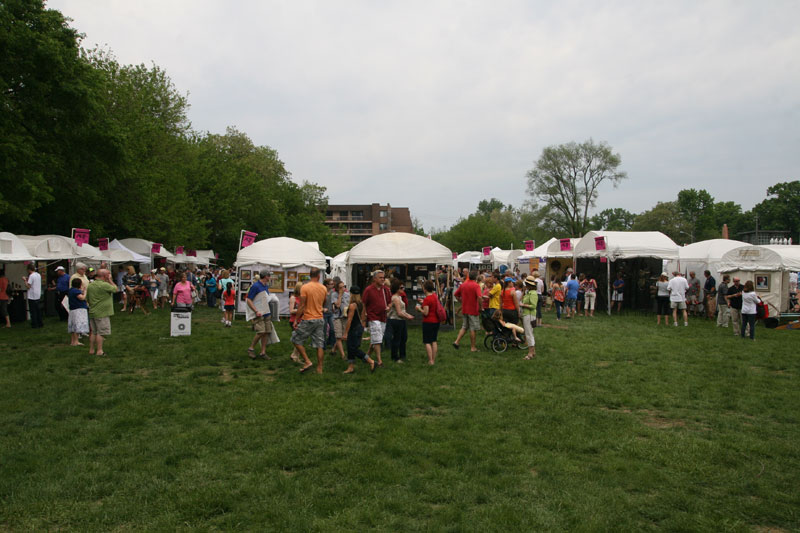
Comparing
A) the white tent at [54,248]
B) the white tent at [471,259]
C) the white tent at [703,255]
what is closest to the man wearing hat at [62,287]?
the white tent at [54,248]

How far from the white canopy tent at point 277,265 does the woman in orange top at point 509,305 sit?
8741mm

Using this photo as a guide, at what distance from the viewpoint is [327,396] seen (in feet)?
24.6

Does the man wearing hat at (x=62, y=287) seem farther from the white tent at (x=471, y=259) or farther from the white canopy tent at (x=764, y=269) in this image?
the white tent at (x=471, y=259)

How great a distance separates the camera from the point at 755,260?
1902cm

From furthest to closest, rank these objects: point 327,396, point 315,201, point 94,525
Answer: point 315,201 < point 327,396 < point 94,525

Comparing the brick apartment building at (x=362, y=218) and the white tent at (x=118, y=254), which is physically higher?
the brick apartment building at (x=362, y=218)

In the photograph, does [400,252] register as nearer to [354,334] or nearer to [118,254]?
[354,334]

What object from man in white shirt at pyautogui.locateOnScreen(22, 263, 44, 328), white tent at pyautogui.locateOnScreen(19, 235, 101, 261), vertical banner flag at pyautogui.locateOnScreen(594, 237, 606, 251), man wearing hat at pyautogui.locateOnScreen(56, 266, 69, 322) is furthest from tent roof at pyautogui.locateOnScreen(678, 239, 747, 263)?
white tent at pyautogui.locateOnScreen(19, 235, 101, 261)

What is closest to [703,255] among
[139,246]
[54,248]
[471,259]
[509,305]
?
[509,305]

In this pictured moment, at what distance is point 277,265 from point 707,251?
694 inches

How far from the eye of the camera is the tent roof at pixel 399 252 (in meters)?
15.2

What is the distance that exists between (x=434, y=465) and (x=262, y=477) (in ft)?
5.23

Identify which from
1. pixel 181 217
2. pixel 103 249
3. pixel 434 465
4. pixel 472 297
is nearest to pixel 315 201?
pixel 181 217

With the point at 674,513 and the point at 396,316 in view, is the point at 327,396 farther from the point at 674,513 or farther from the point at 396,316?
the point at 674,513
